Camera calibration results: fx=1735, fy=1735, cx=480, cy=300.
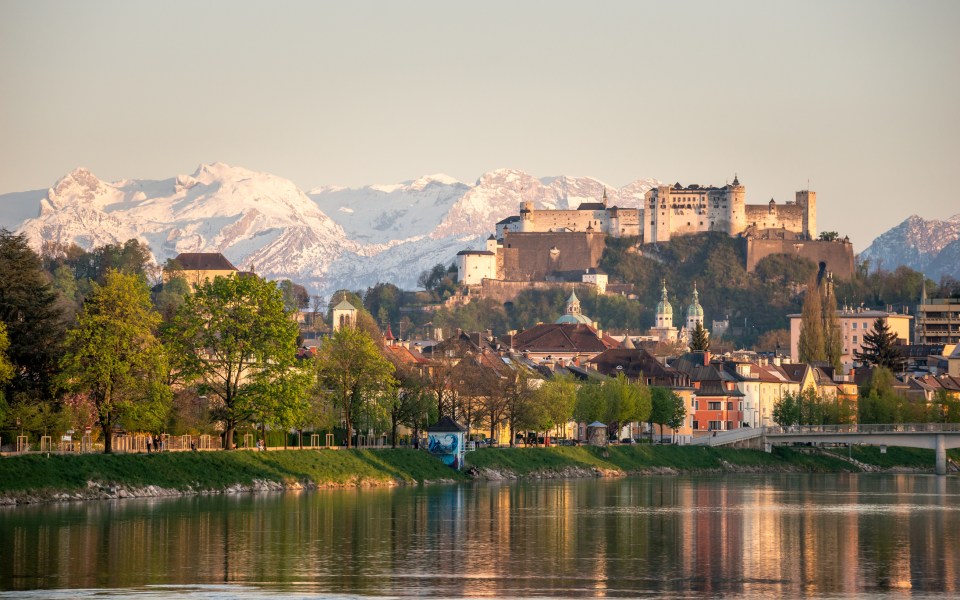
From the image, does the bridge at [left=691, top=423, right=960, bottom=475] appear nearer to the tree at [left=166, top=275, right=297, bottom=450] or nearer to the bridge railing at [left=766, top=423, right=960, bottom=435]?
the bridge railing at [left=766, top=423, right=960, bottom=435]

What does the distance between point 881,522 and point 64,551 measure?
32.6m

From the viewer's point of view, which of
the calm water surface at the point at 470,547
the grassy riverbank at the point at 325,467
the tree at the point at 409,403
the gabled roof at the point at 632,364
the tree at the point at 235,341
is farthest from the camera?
the gabled roof at the point at 632,364

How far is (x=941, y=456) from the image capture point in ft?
429

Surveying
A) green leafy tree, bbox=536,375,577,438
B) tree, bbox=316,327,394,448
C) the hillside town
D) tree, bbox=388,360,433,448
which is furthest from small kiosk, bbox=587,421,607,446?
tree, bbox=316,327,394,448

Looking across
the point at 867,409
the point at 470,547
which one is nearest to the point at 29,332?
the point at 470,547

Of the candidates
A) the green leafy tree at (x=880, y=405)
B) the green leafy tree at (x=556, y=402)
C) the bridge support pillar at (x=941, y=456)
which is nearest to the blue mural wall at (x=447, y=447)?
the green leafy tree at (x=556, y=402)

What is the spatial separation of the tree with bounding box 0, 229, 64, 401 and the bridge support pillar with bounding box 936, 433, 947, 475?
75599 mm

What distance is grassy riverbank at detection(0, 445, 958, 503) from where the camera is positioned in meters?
68.2

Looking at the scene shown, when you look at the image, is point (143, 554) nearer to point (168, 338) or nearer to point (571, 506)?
point (571, 506)

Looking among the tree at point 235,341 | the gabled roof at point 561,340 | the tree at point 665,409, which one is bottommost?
the tree at point 665,409

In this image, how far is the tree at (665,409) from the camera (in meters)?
136

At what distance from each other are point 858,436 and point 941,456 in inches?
283

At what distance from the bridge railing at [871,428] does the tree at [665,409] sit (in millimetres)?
7245

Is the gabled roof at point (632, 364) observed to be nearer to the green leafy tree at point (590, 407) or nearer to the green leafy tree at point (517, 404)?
the green leafy tree at point (590, 407)
